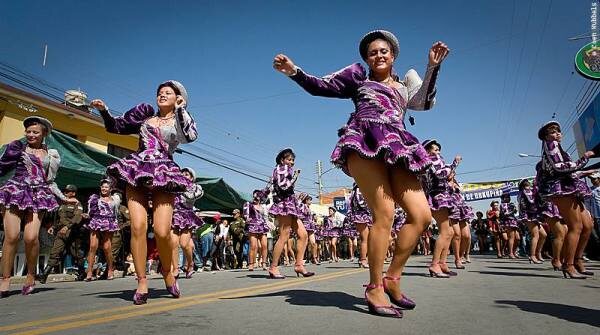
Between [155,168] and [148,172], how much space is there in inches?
3.3

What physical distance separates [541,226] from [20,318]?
12.5m

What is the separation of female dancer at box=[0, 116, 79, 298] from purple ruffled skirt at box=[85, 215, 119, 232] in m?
3.26

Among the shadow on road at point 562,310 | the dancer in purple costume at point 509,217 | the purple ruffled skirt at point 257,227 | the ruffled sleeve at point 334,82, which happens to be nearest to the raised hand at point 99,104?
the ruffled sleeve at point 334,82

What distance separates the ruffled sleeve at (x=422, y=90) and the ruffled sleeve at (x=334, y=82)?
49cm

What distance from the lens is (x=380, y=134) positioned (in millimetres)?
3201

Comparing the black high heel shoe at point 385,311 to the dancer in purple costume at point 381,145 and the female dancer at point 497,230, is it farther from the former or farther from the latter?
the female dancer at point 497,230

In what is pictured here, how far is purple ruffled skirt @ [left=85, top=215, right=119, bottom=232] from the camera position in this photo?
881 cm

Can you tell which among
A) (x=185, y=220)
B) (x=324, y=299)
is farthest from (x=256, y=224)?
(x=324, y=299)

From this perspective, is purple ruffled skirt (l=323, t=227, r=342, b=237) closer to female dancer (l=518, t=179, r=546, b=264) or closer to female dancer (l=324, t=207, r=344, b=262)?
female dancer (l=324, t=207, r=344, b=262)

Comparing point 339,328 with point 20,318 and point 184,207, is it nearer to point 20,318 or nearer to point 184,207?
point 20,318

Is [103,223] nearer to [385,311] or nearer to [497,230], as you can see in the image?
[385,311]

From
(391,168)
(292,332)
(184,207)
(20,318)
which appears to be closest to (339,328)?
(292,332)

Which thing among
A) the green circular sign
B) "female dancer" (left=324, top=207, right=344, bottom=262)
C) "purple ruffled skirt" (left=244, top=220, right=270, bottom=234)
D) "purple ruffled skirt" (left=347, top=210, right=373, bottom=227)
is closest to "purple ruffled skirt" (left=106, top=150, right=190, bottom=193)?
"purple ruffled skirt" (left=347, top=210, right=373, bottom=227)

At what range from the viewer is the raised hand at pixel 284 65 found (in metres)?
3.44
